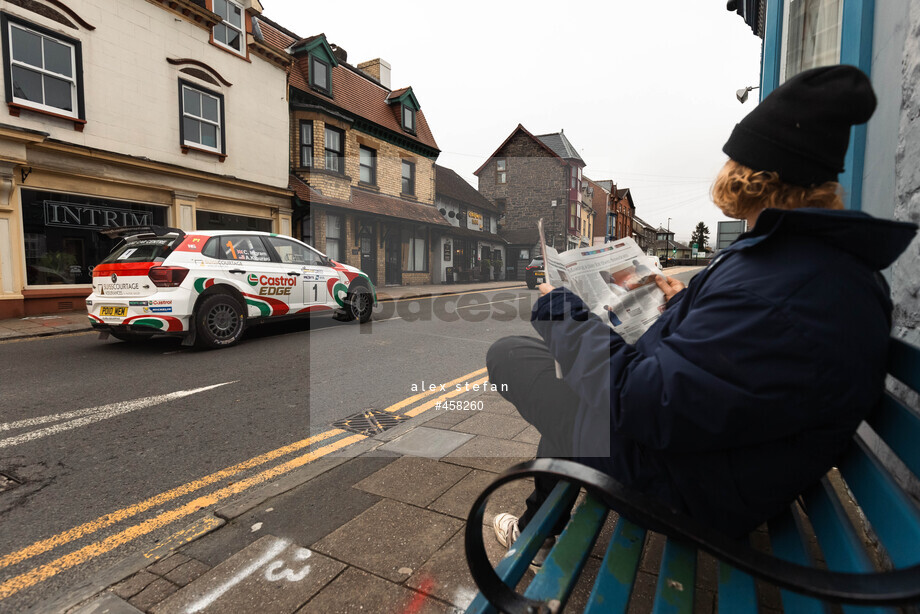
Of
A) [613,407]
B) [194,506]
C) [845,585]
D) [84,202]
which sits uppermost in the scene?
[84,202]

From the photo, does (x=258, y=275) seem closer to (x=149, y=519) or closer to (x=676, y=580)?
(x=149, y=519)

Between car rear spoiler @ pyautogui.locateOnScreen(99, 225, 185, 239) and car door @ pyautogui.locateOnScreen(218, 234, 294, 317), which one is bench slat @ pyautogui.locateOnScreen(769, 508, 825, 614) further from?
car rear spoiler @ pyautogui.locateOnScreen(99, 225, 185, 239)

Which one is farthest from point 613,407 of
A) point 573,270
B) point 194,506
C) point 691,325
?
point 194,506

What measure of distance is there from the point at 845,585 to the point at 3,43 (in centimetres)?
1459

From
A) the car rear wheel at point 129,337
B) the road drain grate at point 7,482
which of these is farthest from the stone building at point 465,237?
the road drain grate at point 7,482

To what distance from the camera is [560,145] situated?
39.7m

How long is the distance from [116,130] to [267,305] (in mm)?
7743

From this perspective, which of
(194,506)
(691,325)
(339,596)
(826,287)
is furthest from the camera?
(194,506)

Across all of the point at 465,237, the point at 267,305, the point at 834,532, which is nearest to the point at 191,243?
the point at 267,305

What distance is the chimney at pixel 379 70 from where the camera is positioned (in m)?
23.0

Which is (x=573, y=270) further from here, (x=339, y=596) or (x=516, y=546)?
(x=339, y=596)

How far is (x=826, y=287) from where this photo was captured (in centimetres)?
104

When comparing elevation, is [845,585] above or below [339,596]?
above

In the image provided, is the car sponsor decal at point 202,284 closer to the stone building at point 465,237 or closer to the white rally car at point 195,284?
the white rally car at point 195,284
